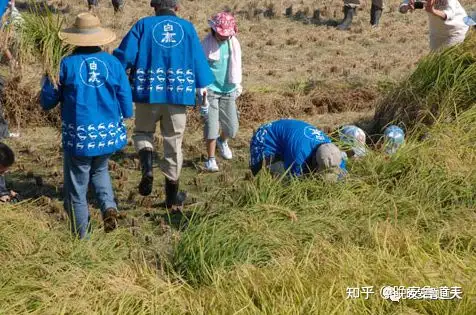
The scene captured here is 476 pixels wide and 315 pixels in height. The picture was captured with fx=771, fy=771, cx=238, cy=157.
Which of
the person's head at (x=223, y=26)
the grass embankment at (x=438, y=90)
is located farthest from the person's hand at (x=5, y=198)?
the grass embankment at (x=438, y=90)

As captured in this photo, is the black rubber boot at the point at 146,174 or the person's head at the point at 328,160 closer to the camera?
the person's head at the point at 328,160

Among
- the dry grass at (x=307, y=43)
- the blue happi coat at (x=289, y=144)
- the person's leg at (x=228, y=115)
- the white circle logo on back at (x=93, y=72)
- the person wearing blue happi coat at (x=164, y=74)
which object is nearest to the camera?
the white circle logo on back at (x=93, y=72)

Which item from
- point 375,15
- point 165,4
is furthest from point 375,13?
point 165,4

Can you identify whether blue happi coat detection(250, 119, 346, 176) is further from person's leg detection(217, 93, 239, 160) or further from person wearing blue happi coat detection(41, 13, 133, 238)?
person's leg detection(217, 93, 239, 160)

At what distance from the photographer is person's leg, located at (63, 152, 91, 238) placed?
17.4 feet

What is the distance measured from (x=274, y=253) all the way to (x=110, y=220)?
1417mm

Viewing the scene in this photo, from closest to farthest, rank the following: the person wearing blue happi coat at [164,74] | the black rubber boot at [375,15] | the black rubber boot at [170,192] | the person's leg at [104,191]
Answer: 1. the person's leg at [104,191]
2. the person wearing blue happi coat at [164,74]
3. the black rubber boot at [170,192]
4. the black rubber boot at [375,15]

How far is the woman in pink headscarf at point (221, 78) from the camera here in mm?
6820

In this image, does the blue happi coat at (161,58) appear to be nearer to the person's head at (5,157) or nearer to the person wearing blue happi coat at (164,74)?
the person wearing blue happi coat at (164,74)

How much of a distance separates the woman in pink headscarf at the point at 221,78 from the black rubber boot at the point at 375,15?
6.27m

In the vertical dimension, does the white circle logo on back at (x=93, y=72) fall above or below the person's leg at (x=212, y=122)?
above

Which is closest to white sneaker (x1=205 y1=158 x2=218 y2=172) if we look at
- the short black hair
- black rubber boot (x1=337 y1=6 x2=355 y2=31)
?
the short black hair

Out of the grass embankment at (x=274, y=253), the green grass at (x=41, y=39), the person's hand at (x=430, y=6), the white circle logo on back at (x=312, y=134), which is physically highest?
the green grass at (x=41, y=39)

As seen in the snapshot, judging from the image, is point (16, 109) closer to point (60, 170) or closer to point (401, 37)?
point (60, 170)
